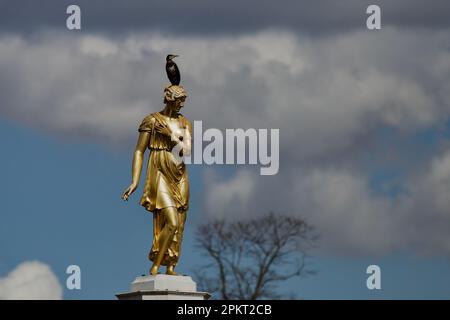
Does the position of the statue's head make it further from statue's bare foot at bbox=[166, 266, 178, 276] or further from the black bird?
statue's bare foot at bbox=[166, 266, 178, 276]

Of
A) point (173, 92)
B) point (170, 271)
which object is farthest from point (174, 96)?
point (170, 271)

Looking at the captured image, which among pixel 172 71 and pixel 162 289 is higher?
pixel 172 71

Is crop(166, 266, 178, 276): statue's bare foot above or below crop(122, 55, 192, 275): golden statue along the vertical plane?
below

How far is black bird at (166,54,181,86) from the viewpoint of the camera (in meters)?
41.5

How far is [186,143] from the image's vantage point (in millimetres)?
41250

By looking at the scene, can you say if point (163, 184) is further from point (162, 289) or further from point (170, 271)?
point (162, 289)

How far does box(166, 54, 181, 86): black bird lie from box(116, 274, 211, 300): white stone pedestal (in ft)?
15.5

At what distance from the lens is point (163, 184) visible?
4106 cm

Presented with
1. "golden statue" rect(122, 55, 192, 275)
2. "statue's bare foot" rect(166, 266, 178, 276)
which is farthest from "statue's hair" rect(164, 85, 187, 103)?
"statue's bare foot" rect(166, 266, 178, 276)

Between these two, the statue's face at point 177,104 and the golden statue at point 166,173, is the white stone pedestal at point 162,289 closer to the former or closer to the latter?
the golden statue at point 166,173
